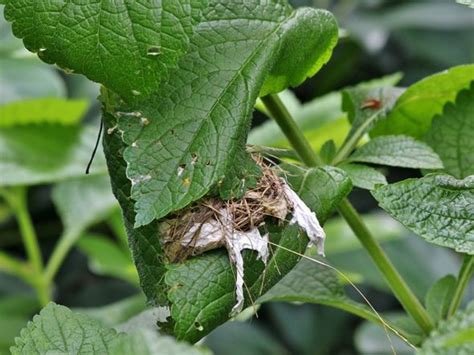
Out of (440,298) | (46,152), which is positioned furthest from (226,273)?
(46,152)

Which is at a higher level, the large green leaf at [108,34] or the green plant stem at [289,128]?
the large green leaf at [108,34]

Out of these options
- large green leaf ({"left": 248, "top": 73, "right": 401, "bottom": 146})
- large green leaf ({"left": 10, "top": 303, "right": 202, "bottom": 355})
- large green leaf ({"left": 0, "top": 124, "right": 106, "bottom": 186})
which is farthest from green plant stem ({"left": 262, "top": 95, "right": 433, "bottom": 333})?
large green leaf ({"left": 0, "top": 124, "right": 106, "bottom": 186})

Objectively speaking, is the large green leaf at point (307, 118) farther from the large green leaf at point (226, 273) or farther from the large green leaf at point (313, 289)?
the large green leaf at point (226, 273)

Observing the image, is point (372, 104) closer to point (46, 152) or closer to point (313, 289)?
point (313, 289)

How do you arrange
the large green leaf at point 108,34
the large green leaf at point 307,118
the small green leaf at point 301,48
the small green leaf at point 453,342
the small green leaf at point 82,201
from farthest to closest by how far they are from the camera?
the small green leaf at point 82,201 → the large green leaf at point 307,118 → the small green leaf at point 301,48 → the large green leaf at point 108,34 → the small green leaf at point 453,342

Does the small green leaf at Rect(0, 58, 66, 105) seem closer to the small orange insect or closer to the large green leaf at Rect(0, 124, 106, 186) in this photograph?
the large green leaf at Rect(0, 124, 106, 186)

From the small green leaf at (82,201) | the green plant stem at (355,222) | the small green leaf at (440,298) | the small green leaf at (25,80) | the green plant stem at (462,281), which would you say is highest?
the green plant stem at (355,222)

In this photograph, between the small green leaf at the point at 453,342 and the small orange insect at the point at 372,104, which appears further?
the small orange insect at the point at 372,104

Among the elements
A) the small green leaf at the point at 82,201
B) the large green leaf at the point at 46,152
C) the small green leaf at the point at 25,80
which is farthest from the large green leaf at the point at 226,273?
the small green leaf at the point at 25,80
